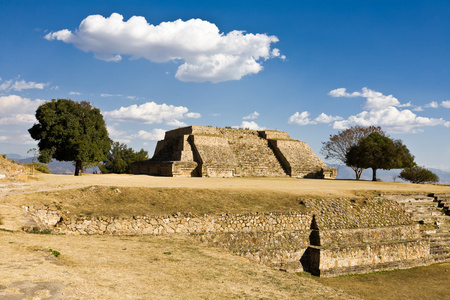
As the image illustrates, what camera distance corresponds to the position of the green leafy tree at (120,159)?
3956 centimetres

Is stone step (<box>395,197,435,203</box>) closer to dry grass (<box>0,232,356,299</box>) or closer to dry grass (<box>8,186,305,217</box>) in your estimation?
dry grass (<box>8,186,305,217</box>)

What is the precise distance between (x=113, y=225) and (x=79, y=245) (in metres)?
2.22

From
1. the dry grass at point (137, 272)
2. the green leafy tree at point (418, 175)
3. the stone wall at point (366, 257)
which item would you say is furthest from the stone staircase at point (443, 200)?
the green leafy tree at point (418, 175)

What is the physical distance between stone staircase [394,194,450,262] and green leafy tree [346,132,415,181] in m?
11.4

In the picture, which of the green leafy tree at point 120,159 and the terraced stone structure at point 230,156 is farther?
the green leafy tree at point 120,159

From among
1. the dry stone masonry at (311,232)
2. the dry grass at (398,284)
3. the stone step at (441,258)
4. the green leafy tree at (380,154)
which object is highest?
the green leafy tree at (380,154)

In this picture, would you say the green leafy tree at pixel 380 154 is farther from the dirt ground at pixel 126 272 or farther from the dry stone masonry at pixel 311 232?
the dirt ground at pixel 126 272

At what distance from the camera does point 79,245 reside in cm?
818

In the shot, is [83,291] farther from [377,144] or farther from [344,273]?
[377,144]

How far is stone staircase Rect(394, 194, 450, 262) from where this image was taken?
15.5 meters

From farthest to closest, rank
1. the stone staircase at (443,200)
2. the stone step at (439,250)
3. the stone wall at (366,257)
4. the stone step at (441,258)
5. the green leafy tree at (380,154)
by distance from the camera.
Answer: the green leafy tree at (380,154)
the stone staircase at (443,200)
the stone step at (439,250)
the stone step at (441,258)
the stone wall at (366,257)

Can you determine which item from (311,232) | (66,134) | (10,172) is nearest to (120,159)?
(66,134)

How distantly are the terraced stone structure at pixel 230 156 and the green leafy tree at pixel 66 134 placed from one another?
4.89 metres

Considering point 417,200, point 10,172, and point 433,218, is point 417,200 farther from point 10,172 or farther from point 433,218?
point 10,172
